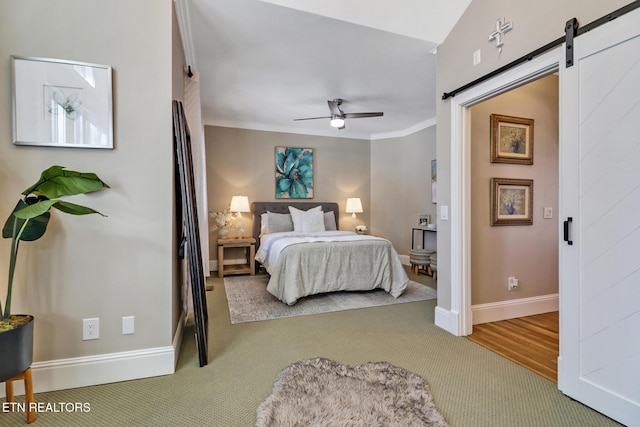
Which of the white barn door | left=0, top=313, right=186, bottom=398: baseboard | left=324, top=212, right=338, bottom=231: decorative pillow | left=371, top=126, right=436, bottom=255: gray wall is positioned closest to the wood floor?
the white barn door

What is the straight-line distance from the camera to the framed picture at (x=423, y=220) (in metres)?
A: 5.61

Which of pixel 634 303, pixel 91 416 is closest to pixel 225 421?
pixel 91 416

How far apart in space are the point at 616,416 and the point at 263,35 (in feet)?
11.8

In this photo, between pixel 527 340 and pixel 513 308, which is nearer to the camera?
pixel 527 340

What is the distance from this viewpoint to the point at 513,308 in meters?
3.12

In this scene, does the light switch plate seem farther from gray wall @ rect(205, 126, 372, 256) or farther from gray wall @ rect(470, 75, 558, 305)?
gray wall @ rect(205, 126, 372, 256)

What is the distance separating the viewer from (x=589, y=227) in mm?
1745

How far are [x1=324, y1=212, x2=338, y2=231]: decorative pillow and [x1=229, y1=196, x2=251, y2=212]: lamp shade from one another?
146 cm

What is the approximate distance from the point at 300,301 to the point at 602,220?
286 cm

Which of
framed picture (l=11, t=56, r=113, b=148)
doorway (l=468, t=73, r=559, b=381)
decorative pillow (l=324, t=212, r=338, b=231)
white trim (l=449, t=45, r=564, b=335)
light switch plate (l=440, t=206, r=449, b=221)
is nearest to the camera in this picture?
framed picture (l=11, t=56, r=113, b=148)

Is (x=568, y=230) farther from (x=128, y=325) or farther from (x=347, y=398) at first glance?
(x=128, y=325)

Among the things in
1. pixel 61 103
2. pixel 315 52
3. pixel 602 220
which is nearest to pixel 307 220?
pixel 315 52

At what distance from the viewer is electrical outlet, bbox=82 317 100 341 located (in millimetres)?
1927

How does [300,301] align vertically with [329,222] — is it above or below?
below
